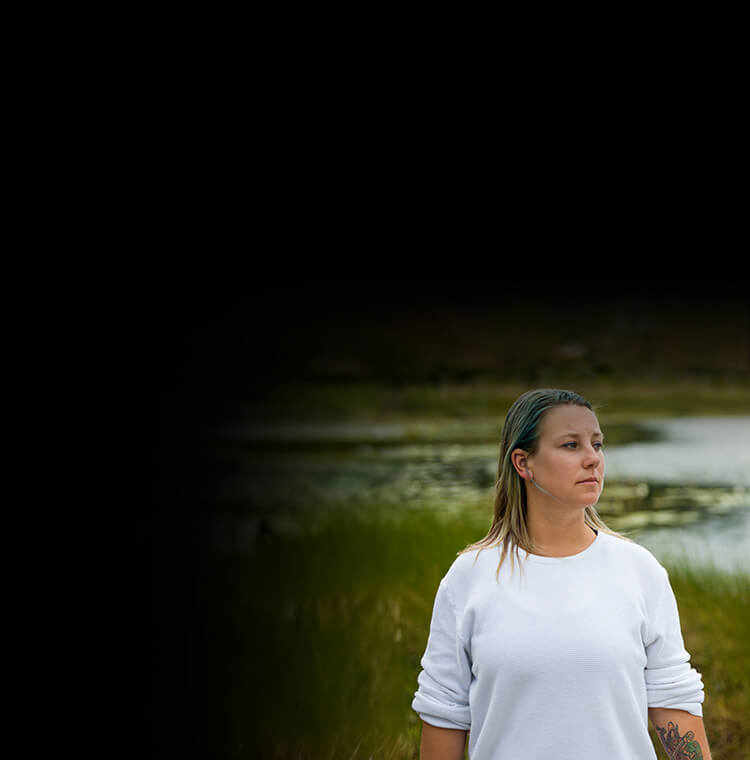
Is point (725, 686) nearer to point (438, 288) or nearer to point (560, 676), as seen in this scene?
point (560, 676)

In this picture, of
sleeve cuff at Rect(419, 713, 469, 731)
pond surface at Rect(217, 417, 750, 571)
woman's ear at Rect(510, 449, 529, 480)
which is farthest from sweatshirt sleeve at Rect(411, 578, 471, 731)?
pond surface at Rect(217, 417, 750, 571)

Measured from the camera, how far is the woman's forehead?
911mm

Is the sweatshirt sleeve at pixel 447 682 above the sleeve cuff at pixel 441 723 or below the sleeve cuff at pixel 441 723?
above

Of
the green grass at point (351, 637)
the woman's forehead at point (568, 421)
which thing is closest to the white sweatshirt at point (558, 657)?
the woman's forehead at point (568, 421)

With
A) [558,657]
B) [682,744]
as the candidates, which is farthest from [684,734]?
[558,657]

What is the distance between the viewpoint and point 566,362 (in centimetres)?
272

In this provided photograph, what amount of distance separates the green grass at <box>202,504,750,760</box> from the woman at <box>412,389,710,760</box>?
1.99 feet

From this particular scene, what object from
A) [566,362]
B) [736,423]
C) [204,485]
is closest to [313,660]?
[204,485]

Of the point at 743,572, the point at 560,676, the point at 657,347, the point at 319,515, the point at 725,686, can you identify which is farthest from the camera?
the point at 657,347

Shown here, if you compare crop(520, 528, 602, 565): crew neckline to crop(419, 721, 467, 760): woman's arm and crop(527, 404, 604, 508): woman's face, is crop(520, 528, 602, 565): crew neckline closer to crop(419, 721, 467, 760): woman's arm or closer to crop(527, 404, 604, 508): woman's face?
crop(527, 404, 604, 508): woman's face

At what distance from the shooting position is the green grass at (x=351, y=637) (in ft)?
4.91

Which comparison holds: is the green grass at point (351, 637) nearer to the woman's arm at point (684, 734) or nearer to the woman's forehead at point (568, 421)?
the woman's arm at point (684, 734)

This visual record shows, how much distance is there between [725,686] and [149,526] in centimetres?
110

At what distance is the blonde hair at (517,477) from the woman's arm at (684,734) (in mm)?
181
